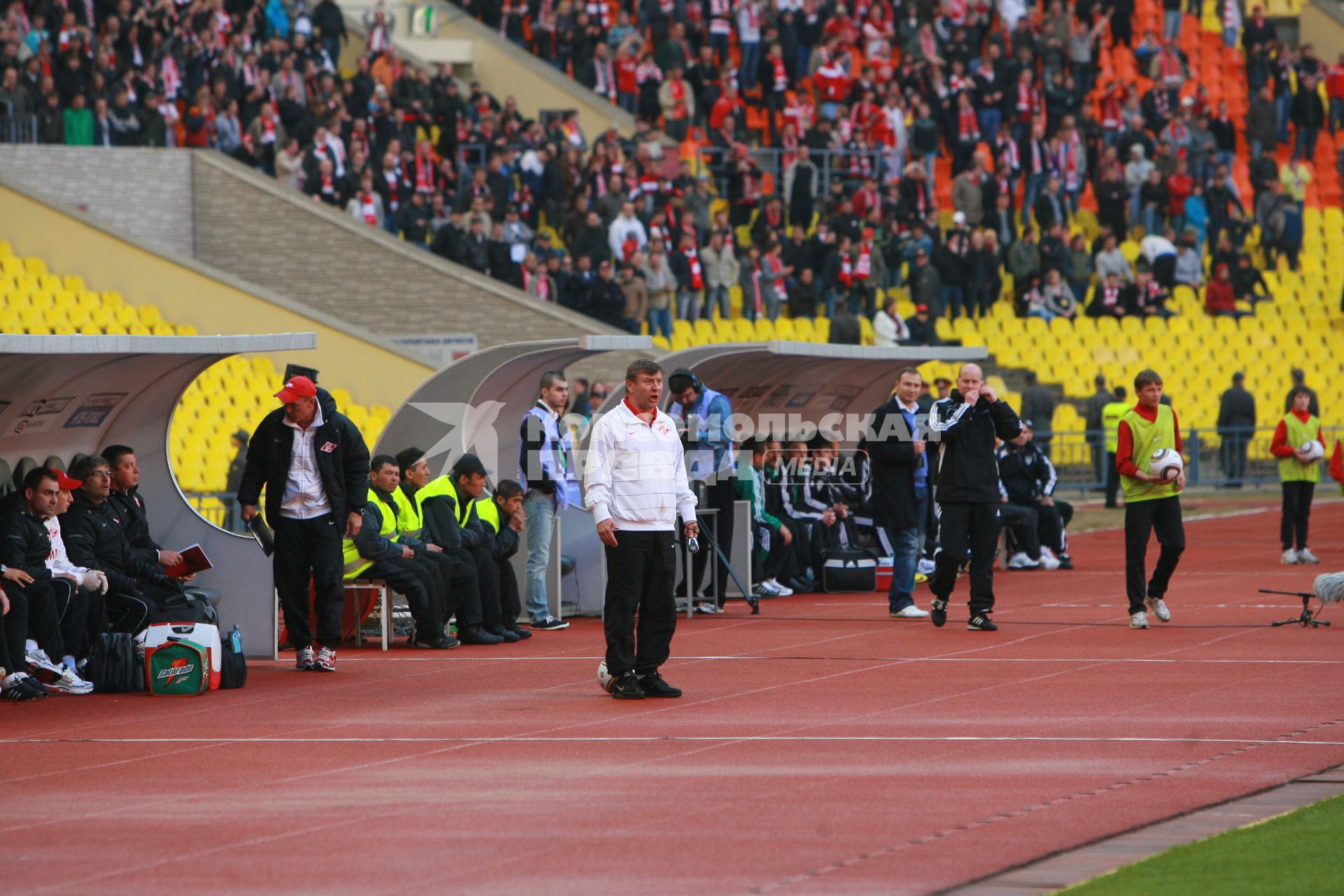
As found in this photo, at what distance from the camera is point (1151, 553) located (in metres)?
A: 23.5

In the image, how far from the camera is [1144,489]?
1540 centimetres

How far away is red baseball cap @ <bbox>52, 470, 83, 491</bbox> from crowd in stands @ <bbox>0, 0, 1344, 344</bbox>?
678 inches

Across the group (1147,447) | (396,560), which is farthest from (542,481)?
(1147,447)

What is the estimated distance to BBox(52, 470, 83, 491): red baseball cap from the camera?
12578 mm

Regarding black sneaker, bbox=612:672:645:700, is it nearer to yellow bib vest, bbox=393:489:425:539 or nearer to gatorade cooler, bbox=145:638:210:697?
gatorade cooler, bbox=145:638:210:697

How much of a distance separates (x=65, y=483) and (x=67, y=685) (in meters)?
1.24

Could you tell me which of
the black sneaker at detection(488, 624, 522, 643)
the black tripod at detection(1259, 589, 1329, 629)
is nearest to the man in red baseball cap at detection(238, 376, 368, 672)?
the black sneaker at detection(488, 624, 522, 643)

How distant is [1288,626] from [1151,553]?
795 cm

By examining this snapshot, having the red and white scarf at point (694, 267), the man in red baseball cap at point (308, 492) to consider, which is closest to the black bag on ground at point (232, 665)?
the man in red baseball cap at point (308, 492)

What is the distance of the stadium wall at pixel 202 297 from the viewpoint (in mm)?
27297

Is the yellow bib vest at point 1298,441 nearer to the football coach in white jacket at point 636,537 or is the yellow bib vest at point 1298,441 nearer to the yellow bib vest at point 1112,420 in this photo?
the yellow bib vest at point 1112,420

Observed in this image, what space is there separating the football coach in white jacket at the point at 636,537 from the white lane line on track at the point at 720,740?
152 centimetres

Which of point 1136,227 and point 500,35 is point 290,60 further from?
point 1136,227

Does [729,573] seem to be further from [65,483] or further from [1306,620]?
[65,483]
